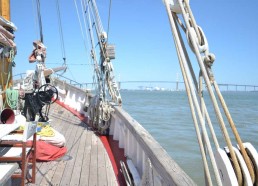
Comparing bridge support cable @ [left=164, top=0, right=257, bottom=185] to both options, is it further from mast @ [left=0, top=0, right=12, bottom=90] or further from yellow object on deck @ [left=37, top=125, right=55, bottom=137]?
mast @ [left=0, top=0, right=12, bottom=90]

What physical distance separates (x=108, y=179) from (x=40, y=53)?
525cm

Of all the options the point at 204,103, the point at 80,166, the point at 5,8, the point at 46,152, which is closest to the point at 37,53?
the point at 5,8

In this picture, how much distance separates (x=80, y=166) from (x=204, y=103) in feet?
8.33

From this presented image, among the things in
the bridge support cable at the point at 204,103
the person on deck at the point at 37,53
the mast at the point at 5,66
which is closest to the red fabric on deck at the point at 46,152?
the mast at the point at 5,66

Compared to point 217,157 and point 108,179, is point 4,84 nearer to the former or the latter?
point 108,179

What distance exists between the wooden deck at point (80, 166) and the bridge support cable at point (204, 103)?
6.46ft

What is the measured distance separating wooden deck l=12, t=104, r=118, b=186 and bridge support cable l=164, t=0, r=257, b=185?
1.97m

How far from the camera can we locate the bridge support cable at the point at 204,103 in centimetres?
118

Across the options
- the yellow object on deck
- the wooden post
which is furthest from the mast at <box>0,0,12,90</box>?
the yellow object on deck

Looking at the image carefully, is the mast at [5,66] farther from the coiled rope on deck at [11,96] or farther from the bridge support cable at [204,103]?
the bridge support cable at [204,103]

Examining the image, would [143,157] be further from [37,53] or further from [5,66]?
[37,53]

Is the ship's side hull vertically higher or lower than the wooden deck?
higher

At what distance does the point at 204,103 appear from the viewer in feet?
4.66

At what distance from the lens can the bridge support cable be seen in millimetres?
1181
